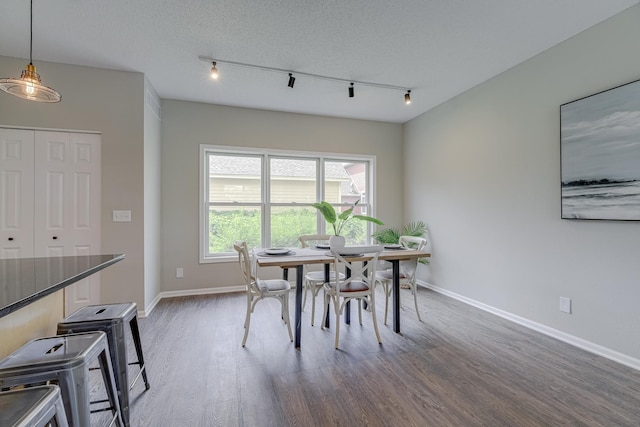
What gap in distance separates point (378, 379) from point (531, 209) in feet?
7.73

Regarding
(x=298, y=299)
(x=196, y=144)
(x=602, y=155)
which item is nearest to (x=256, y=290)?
(x=298, y=299)

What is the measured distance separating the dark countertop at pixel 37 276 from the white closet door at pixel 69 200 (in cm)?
171

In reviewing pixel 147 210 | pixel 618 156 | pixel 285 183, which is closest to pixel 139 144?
pixel 147 210

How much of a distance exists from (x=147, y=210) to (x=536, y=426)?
3.97 meters

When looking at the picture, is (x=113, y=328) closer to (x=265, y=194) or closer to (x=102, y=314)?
(x=102, y=314)

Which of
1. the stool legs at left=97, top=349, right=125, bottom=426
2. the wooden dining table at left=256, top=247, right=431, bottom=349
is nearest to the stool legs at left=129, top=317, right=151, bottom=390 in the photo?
the stool legs at left=97, top=349, right=125, bottom=426

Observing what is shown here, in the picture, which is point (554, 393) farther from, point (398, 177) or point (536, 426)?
point (398, 177)

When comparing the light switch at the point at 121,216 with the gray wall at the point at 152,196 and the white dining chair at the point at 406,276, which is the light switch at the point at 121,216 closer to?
the gray wall at the point at 152,196

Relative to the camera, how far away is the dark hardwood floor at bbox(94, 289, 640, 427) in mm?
1731

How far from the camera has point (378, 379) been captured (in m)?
2.10

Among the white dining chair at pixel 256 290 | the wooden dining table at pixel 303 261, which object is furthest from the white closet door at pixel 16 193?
the wooden dining table at pixel 303 261

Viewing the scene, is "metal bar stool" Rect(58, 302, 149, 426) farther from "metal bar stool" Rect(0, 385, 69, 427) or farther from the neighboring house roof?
the neighboring house roof

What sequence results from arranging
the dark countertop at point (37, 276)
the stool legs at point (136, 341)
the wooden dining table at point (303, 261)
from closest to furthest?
1. the dark countertop at point (37, 276)
2. the stool legs at point (136, 341)
3. the wooden dining table at point (303, 261)

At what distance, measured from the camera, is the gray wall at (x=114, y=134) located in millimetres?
3102
